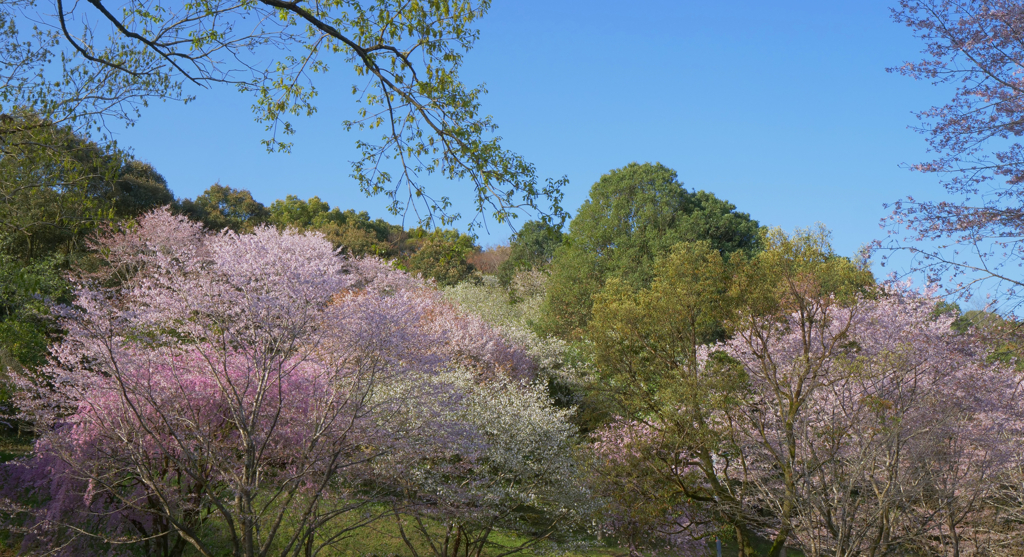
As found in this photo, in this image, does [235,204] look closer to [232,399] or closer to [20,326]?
[20,326]

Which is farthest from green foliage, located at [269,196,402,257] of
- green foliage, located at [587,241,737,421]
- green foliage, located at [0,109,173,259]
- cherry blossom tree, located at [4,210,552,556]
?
green foliage, located at [0,109,173,259]

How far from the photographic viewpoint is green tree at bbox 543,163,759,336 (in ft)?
85.5

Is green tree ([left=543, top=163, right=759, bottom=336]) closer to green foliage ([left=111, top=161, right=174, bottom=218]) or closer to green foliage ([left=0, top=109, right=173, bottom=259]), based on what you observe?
green foliage ([left=111, top=161, right=174, bottom=218])

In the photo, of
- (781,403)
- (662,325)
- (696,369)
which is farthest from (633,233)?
(781,403)

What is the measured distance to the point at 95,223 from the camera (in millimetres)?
6684

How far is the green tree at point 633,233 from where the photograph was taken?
85.5 ft

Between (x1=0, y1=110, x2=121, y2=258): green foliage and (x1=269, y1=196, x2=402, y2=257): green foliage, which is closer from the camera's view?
(x1=0, y1=110, x2=121, y2=258): green foliage

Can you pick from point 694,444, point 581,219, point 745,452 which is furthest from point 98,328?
point 581,219

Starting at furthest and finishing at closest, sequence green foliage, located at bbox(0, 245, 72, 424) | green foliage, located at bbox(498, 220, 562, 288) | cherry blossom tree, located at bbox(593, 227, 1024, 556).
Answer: green foliage, located at bbox(498, 220, 562, 288) → green foliage, located at bbox(0, 245, 72, 424) → cherry blossom tree, located at bbox(593, 227, 1024, 556)

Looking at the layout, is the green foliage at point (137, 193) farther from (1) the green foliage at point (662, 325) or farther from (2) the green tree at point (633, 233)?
(1) the green foliage at point (662, 325)

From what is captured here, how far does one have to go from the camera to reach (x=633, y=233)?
2727 cm

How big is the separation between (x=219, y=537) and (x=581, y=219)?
20921 millimetres

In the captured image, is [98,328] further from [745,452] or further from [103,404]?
[745,452]

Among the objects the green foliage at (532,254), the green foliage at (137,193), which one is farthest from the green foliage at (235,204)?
the green foliage at (532,254)
